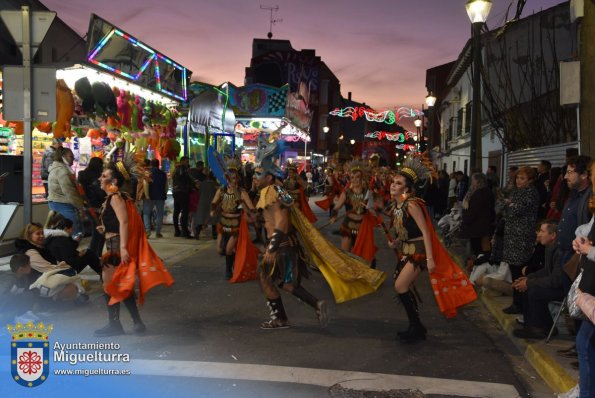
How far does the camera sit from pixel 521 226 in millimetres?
6352

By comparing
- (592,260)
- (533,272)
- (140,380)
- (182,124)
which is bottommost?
(140,380)

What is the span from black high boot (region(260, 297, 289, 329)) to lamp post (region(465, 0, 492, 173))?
19.7 feet

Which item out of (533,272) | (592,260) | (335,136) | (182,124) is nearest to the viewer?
(592,260)

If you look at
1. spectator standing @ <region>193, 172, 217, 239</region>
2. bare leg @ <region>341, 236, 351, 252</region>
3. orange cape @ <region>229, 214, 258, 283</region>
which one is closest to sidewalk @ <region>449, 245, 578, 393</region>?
bare leg @ <region>341, 236, 351, 252</region>

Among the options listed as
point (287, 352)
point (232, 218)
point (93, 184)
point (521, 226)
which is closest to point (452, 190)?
point (232, 218)

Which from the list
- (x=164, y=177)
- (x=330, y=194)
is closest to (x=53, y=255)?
(x=164, y=177)

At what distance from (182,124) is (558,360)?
1473 cm

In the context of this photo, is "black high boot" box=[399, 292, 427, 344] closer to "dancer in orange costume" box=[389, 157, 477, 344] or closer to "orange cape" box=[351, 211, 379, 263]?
"dancer in orange costume" box=[389, 157, 477, 344]

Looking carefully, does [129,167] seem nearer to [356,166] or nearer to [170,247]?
[356,166]

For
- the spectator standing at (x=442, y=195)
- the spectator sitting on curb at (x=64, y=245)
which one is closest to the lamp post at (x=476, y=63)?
the spectator standing at (x=442, y=195)

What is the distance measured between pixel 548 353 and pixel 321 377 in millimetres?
2172

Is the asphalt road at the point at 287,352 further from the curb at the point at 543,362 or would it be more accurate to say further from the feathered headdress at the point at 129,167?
the feathered headdress at the point at 129,167

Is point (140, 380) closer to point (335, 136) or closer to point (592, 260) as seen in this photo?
point (592, 260)

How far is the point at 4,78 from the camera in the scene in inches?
278
